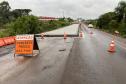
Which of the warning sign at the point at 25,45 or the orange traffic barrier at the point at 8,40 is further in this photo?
the orange traffic barrier at the point at 8,40

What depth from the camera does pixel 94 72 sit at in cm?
1124

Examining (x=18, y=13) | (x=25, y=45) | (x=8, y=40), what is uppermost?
(x=18, y=13)

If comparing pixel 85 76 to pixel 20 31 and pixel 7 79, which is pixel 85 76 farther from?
pixel 20 31

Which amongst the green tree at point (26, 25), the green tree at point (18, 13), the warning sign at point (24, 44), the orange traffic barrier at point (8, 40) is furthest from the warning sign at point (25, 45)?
the green tree at point (18, 13)

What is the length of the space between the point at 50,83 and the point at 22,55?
856cm

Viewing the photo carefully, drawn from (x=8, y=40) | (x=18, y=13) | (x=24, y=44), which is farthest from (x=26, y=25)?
(x=18, y=13)

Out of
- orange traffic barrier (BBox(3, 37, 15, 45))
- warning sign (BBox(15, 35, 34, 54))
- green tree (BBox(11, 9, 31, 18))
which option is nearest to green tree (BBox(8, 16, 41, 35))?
orange traffic barrier (BBox(3, 37, 15, 45))

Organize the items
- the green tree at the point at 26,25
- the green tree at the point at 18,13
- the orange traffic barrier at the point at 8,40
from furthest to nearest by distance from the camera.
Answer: the green tree at the point at 18,13
the green tree at the point at 26,25
the orange traffic barrier at the point at 8,40

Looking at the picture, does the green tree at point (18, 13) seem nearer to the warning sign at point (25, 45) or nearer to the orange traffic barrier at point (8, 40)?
the orange traffic barrier at point (8, 40)

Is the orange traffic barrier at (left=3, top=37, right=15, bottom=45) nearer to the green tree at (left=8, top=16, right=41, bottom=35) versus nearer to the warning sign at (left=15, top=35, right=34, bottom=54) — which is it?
the warning sign at (left=15, top=35, right=34, bottom=54)

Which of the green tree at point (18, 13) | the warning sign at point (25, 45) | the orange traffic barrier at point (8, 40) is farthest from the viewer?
the green tree at point (18, 13)

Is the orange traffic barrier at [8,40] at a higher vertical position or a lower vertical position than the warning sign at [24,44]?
lower

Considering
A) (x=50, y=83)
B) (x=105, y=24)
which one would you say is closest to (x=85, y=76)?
(x=50, y=83)

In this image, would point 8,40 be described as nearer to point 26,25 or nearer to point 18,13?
point 26,25
